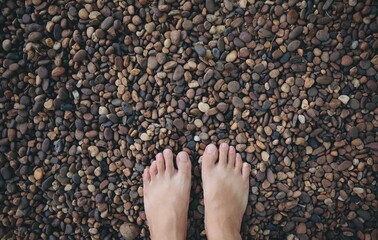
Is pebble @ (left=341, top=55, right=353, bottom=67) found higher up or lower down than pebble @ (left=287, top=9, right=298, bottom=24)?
lower down

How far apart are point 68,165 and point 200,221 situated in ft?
1.99

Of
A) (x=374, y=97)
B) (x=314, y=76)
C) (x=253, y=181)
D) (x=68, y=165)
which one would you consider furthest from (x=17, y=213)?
(x=374, y=97)

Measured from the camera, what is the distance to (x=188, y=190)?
5.24 feet

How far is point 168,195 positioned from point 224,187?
239mm

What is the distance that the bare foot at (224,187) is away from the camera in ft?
5.09

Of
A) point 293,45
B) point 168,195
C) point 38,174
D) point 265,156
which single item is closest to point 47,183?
point 38,174

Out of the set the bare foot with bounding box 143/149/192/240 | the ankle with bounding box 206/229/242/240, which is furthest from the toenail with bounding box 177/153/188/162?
the ankle with bounding box 206/229/242/240

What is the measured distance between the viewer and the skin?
1.55 m

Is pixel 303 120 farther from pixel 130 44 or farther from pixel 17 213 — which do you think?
pixel 17 213

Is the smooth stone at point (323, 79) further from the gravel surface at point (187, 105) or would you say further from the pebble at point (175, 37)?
the pebble at point (175, 37)

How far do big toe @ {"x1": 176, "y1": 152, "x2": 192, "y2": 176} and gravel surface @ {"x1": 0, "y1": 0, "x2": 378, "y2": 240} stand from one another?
0.03 meters

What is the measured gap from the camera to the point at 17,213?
5.19 ft

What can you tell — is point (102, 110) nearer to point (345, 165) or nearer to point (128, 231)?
point (128, 231)

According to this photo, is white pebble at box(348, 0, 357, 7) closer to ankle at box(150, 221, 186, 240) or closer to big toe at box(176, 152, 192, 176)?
big toe at box(176, 152, 192, 176)
